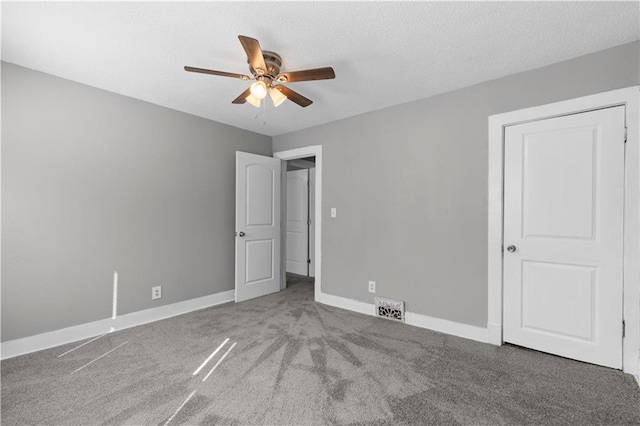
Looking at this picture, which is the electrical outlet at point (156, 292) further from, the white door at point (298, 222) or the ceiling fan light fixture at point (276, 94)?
Answer: the white door at point (298, 222)

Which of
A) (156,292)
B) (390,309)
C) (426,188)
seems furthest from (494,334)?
(156,292)

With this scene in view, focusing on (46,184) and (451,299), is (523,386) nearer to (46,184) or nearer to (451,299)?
(451,299)

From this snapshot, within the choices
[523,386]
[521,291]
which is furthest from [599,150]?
[523,386]

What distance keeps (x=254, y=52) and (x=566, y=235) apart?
276cm

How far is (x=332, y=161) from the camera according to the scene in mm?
3816

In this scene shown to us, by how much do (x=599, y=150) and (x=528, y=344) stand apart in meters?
1.68

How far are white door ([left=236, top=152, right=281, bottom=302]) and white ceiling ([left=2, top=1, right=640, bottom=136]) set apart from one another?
1.35 meters

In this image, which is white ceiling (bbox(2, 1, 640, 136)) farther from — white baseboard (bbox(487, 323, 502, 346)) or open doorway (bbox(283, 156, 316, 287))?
open doorway (bbox(283, 156, 316, 287))

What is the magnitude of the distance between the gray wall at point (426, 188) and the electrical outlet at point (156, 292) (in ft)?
6.37

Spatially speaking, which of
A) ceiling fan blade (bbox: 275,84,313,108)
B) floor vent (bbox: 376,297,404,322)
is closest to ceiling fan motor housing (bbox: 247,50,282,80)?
ceiling fan blade (bbox: 275,84,313,108)

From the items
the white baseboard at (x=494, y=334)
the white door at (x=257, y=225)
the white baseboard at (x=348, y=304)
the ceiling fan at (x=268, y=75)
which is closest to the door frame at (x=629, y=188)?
the white baseboard at (x=494, y=334)

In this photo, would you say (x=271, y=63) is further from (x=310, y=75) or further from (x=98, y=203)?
(x=98, y=203)

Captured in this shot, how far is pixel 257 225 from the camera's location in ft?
13.4

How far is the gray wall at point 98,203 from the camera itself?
94.6 inches
